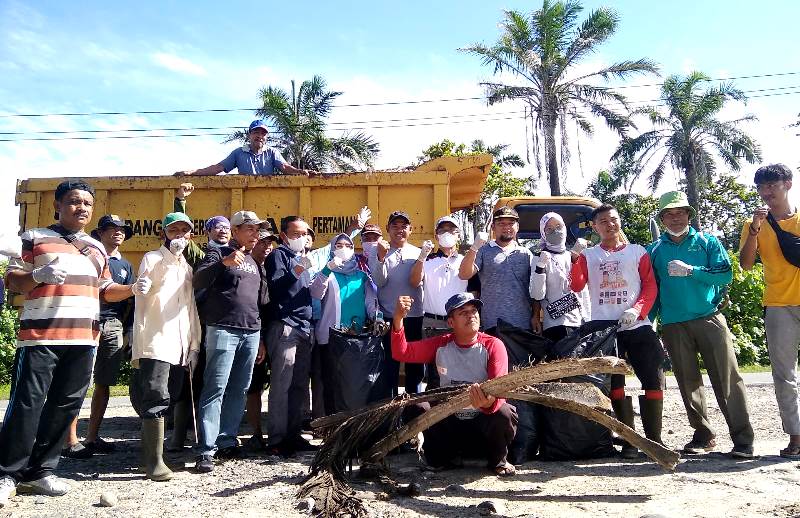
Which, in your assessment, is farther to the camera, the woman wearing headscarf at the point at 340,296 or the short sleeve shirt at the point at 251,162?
the short sleeve shirt at the point at 251,162

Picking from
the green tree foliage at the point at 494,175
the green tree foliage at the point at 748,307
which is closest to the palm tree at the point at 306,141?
the green tree foliage at the point at 494,175

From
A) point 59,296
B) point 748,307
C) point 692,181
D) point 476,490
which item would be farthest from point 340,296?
point 692,181

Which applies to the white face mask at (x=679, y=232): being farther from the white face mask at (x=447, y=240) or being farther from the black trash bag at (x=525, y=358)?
the white face mask at (x=447, y=240)

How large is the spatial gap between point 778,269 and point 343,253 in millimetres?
3262

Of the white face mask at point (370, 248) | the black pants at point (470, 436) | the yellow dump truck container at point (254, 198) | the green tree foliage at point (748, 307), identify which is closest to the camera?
the black pants at point (470, 436)

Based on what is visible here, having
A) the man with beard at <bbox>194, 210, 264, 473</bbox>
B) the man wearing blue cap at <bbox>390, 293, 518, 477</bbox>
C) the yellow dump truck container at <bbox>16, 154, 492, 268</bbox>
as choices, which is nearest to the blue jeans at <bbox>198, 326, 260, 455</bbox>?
the man with beard at <bbox>194, 210, 264, 473</bbox>

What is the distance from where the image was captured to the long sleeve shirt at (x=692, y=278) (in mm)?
4383

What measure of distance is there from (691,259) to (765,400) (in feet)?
11.6

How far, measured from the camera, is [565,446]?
4.26m

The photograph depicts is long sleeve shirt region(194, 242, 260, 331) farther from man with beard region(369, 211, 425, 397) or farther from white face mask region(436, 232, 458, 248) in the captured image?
white face mask region(436, 232, 458, 248)

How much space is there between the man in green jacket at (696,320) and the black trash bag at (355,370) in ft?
7.16

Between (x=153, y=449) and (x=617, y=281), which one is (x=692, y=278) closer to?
(x=617, y=281)

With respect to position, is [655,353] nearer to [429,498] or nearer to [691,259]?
[691,259]

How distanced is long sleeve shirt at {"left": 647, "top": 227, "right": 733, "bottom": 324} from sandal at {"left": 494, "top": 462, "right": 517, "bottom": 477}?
5.54ft
